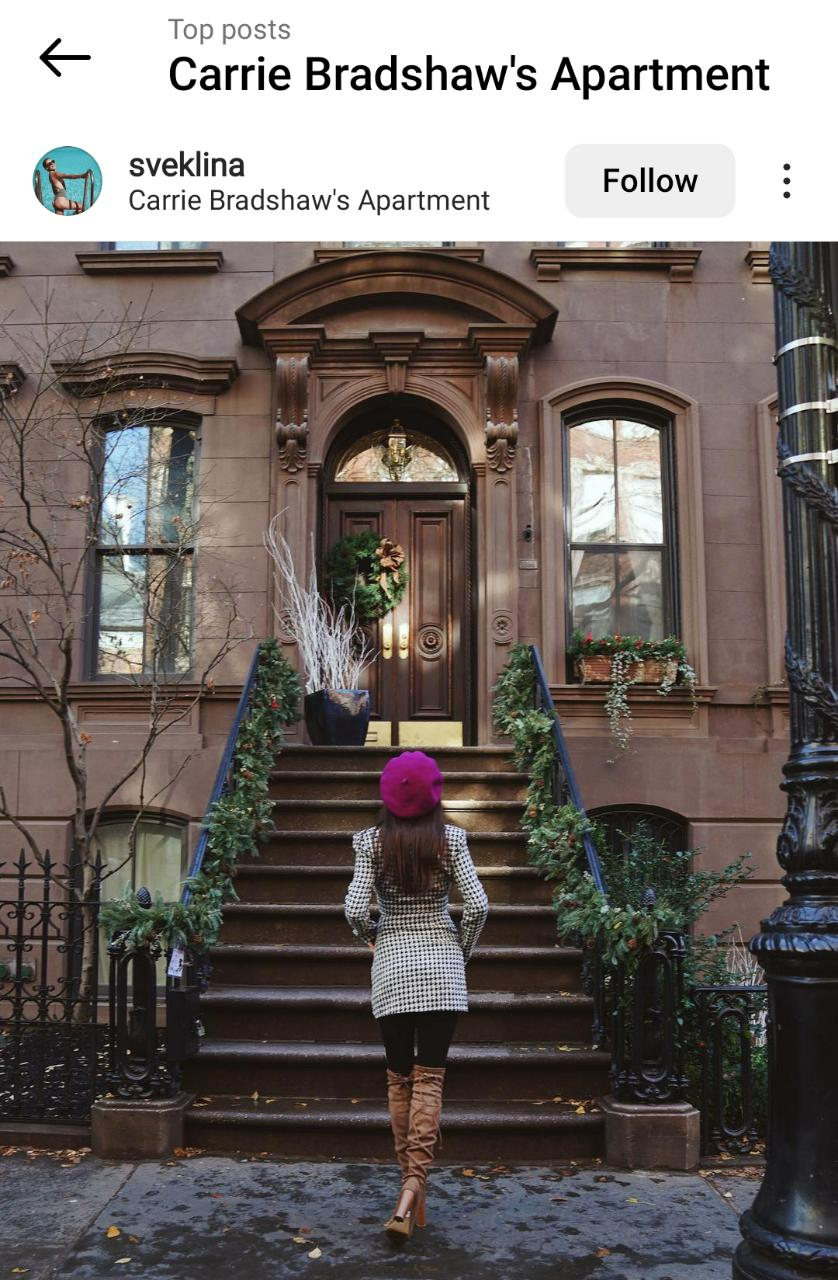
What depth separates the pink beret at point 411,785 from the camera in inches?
191

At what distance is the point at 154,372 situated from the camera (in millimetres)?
10859

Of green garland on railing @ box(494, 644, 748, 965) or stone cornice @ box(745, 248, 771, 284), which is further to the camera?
stone cornice @ box(745, 248, 771, 284)

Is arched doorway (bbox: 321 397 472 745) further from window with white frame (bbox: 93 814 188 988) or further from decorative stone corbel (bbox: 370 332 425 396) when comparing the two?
window with white frame (bbox: 93 814 188 988)

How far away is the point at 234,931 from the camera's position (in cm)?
744

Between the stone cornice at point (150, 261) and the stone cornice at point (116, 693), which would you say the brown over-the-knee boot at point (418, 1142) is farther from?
the stone cornice at point (150, 261)

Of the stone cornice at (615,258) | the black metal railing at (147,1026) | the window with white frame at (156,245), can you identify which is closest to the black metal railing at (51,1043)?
the black metal railing at (147,1026)

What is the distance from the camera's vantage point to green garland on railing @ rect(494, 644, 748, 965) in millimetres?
6074

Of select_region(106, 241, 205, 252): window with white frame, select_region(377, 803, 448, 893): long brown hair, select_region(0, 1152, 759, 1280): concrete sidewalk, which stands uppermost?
select_region(106, 241, 205, 252): window with white frame

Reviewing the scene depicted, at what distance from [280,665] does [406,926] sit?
16.0ft

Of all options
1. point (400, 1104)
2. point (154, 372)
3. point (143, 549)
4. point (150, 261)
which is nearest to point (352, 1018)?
point (400, 1104)

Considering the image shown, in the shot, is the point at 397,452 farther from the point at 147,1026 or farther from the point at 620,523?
the point at 147,1026

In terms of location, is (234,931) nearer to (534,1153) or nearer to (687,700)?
(534,1153)

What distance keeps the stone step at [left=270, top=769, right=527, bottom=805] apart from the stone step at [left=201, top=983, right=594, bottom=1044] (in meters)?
2.22

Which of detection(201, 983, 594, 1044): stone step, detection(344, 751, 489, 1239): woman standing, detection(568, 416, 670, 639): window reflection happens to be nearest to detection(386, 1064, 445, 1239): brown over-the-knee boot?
detection(344, 751, 489, 1239): woman standing
